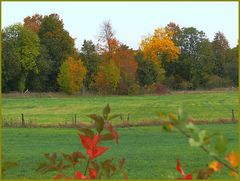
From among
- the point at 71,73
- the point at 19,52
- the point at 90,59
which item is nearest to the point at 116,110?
the point at 71,73

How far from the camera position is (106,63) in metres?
48.2

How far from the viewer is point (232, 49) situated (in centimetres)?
5469

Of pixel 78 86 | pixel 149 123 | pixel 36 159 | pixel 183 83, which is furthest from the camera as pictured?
pixel 183 83

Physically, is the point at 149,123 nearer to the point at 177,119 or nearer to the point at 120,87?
the point at 177,119

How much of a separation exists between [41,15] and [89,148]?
57.9m

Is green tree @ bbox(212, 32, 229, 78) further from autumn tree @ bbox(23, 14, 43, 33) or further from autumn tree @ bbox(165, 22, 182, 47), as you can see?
autumn tree @ bbox(23, 14, 43, 33)

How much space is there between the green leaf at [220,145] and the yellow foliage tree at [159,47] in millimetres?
49597

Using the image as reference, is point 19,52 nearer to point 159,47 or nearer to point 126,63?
point 126,63

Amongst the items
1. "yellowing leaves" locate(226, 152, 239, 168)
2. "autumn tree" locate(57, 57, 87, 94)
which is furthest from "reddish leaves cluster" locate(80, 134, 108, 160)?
"autumn tree" locate(57, 57, 87, 94)

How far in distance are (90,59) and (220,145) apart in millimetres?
49472

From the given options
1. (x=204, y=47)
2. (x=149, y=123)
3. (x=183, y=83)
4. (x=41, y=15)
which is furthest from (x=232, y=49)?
(x=149, y=123)

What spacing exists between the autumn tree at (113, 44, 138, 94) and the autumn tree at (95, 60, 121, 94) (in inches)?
25.1

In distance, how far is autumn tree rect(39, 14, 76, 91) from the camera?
49844 mm

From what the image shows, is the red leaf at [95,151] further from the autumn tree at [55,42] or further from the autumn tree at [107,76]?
the autumn tree at [55,42]
